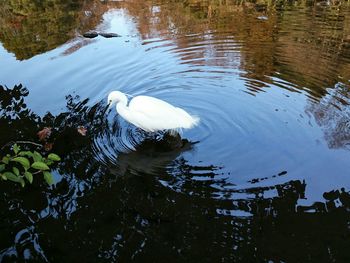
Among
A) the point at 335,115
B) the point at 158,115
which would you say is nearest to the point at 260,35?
the point at 335,115

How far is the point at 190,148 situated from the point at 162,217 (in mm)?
1475

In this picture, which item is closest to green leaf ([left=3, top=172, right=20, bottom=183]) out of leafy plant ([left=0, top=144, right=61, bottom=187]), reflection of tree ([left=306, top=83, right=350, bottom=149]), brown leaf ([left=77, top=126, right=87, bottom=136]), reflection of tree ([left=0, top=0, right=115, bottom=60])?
leafy plant ([left=0, top=144, right=61, bottom=187])

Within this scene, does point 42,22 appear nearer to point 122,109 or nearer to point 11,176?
point 122,109

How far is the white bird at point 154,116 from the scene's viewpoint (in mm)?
5555

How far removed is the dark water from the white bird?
0.27 meters

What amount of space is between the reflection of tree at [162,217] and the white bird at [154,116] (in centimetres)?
43

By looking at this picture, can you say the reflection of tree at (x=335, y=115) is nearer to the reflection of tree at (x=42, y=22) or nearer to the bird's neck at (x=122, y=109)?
the bird's neck at (x=122, y=109)

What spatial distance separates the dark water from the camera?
3.99 metres

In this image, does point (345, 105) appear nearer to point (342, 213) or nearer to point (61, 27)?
point (342, 213)

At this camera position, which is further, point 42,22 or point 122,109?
point 42,22

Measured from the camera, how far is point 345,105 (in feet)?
21.3

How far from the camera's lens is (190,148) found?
5.55 meters

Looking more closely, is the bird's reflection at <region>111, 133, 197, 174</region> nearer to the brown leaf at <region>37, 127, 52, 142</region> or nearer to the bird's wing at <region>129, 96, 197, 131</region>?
the bird's wing at <region>129, 96, 197, 131</region>

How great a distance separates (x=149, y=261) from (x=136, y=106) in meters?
2.46
